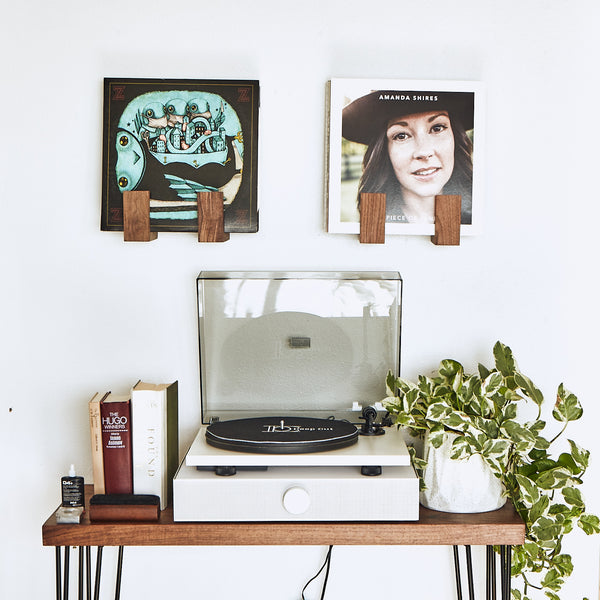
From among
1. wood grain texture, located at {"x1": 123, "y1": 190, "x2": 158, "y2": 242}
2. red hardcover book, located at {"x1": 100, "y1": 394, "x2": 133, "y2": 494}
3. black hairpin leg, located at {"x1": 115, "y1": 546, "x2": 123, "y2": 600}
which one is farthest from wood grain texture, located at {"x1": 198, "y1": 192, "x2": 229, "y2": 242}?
black hairpin leg, located at {"x1": 115, "y1": 546, "x2": 123, "y2": 600}

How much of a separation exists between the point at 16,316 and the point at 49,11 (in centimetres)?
71

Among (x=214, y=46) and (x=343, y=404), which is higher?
(x=214, y=46)

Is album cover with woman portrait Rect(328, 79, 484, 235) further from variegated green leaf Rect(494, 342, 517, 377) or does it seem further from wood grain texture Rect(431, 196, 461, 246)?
variegated green leaf Rect(494, 342, 517, 377)

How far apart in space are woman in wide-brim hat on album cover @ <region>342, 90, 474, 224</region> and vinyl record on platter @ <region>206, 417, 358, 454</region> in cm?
50

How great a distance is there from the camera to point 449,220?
1.66 meters

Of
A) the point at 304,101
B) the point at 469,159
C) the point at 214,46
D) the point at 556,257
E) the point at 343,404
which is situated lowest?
the point at 343,404

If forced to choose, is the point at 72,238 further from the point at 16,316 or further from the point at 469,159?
the point at 469,159

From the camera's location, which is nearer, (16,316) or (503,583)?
(503,583)

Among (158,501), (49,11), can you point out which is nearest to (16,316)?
(158,501)

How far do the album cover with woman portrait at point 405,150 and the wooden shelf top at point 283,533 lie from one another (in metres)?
0.65

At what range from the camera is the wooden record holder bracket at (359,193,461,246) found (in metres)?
1.63

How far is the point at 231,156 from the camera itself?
169cm

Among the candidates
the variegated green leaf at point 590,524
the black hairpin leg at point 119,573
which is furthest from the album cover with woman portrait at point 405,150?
the black hairpin leg at point 119,573

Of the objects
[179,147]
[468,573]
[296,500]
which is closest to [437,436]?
[296,500]
